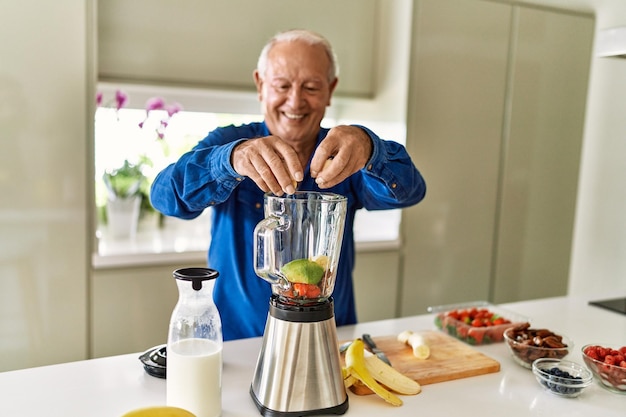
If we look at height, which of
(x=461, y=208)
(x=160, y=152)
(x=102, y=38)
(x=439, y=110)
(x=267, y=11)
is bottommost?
(x=461, y=208)

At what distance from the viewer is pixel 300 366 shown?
0.94 metres

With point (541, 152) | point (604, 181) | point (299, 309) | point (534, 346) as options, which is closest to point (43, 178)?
point (299, 309)

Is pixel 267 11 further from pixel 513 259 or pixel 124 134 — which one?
pixel 513 259

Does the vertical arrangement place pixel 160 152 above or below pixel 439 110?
below

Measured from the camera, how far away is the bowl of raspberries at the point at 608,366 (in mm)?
1073

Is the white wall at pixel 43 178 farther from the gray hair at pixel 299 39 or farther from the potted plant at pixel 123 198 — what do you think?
the gray hair at pixel 299 39

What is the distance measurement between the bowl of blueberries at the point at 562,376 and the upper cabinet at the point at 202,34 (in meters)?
1.55

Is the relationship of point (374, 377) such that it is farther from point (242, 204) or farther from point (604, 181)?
point (604, 181)

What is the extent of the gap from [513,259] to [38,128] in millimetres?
2133

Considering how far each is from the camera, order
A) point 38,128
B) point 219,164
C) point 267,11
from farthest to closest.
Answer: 1. point 267,11
2. point 38,128
3. point 219,164

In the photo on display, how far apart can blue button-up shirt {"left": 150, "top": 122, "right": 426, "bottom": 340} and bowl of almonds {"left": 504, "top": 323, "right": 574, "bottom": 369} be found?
0.42m

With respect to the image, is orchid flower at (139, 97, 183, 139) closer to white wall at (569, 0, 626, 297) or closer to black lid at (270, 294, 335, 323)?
black lid at (270, 294, 335, 323)

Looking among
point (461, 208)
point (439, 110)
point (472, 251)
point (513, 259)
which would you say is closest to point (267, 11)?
point (439, 110)

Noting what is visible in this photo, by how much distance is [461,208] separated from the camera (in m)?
2.61
